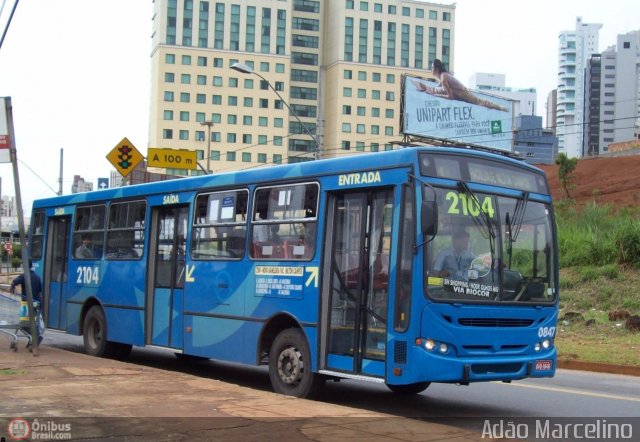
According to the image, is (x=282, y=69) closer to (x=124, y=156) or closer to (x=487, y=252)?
(x=124, y=156)

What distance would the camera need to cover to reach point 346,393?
12.2 metres

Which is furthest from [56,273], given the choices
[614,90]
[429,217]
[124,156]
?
[614,90]

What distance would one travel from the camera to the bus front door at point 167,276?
44.3 ft

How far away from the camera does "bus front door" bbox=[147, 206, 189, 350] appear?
13508 mm

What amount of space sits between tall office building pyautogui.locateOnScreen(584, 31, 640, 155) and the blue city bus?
527 ft

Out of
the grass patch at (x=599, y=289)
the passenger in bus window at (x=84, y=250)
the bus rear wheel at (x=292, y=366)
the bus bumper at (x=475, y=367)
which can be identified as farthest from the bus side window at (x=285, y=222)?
the grass patch at (x=599, y=289)

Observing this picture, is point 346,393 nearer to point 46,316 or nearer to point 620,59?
point 46,316

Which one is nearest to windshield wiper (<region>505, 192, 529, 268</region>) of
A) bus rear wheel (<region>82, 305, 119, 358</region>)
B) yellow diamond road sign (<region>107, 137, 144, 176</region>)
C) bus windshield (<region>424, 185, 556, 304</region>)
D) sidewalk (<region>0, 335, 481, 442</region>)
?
bus windshield (<region>424, 185, 556, 304</region>)

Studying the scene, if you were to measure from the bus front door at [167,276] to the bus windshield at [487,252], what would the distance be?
17.3ft

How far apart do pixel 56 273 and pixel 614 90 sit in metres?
172

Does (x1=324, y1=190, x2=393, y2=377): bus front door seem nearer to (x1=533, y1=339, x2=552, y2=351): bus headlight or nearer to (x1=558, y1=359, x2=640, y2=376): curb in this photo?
(x1=533, y1=339, x2=552, y2=351): bus headlight

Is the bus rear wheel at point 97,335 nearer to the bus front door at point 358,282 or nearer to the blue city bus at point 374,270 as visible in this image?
the blue city bus at point 374,270

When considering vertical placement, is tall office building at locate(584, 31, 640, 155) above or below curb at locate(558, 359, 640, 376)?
above

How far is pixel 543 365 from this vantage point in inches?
405
